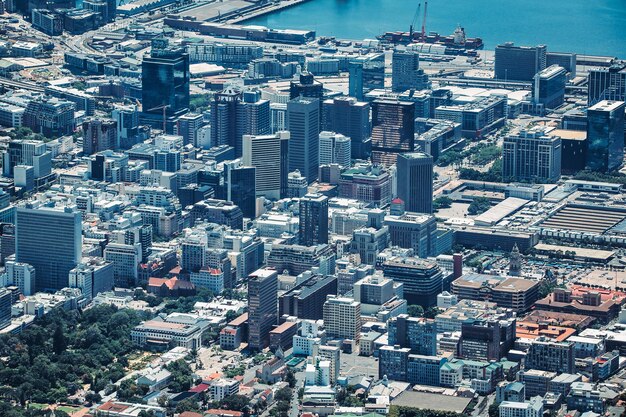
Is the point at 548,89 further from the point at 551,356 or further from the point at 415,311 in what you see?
the point at 551,356

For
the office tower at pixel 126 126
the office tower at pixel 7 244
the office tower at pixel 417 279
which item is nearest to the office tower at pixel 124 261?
the office tower at pixel 7 244

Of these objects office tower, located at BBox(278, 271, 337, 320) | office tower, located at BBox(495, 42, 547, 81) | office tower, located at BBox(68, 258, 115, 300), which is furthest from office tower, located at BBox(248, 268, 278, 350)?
office tower, located at BBox(495, 42, 547, 81)

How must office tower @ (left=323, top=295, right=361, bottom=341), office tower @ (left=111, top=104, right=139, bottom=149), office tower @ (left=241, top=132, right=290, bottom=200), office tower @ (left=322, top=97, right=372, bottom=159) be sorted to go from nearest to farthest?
office tower @ (left=323, top=295, right=361, bottom=341) → office tower @ (left=241, top=132, right=290, bottom=200) → office tower @ (left=322, top=97, right=372, bottom=159) → office tower @ (left=111, top=104, right=139, bottom=149)

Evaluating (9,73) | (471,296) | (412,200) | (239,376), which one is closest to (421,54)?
(9,73)

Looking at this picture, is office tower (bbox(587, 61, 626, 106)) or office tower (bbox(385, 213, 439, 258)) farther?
office tower (bbox(587, 61, 626, 106))

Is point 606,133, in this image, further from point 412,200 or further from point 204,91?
point 204,91

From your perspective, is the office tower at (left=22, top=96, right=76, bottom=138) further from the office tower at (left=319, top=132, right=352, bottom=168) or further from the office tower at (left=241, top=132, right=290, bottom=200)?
the office tower at (left=241, top=132, right=290, bottom=200)

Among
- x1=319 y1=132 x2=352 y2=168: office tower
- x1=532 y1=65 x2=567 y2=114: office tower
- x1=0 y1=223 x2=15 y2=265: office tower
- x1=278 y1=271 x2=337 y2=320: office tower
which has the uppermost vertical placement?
x1=532 y1=65 x2=567 y2=114: office tower

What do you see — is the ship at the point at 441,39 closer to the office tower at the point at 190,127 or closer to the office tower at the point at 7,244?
the office tower at the point at 190,127

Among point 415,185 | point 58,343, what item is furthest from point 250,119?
point 58,343
